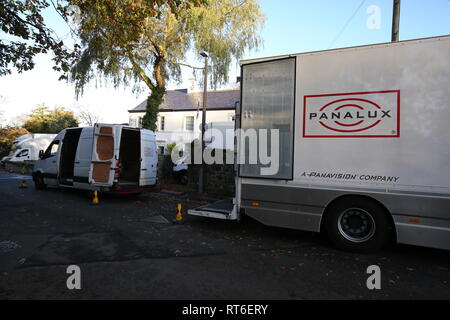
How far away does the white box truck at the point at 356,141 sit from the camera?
4.33 m

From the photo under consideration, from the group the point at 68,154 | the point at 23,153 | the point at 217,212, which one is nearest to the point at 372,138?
the point at 217,212

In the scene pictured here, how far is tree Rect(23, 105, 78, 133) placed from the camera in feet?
121

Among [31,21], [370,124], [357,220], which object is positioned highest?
[31,21]

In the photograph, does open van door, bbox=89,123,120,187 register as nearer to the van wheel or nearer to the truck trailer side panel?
the van wheel

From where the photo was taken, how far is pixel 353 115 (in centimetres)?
478

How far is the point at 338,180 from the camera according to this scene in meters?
4.88

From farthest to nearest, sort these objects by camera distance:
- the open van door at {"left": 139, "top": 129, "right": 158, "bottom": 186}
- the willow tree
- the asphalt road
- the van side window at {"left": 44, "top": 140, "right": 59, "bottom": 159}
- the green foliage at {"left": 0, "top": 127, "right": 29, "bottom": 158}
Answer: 1. the green foliage at {"left": 0, "top": 127, "right": 29, "bottom": 158}
2. the willow tree
3. the van side window at {"left": 44, "top": 140, "right": 59, "bottom": 159}
4. the open van door at {"left": 139, "top": 129, "right": 158, "bottom": 186}
5. the asphalt road

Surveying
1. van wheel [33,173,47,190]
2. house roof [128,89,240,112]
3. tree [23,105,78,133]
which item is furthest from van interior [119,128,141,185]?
tree [23,105,78,133]

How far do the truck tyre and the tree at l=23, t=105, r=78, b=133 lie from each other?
3818cm

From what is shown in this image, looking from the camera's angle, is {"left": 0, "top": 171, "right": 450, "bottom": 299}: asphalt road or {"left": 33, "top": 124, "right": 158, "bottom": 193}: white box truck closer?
{"left": 0, "top": 171, "right": 450, "bottom": 299}: asphalt road

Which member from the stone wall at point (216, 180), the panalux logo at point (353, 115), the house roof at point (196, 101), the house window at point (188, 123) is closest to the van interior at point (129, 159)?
the stone wall at point (216, 180)

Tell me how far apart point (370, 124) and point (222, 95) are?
2809cm
